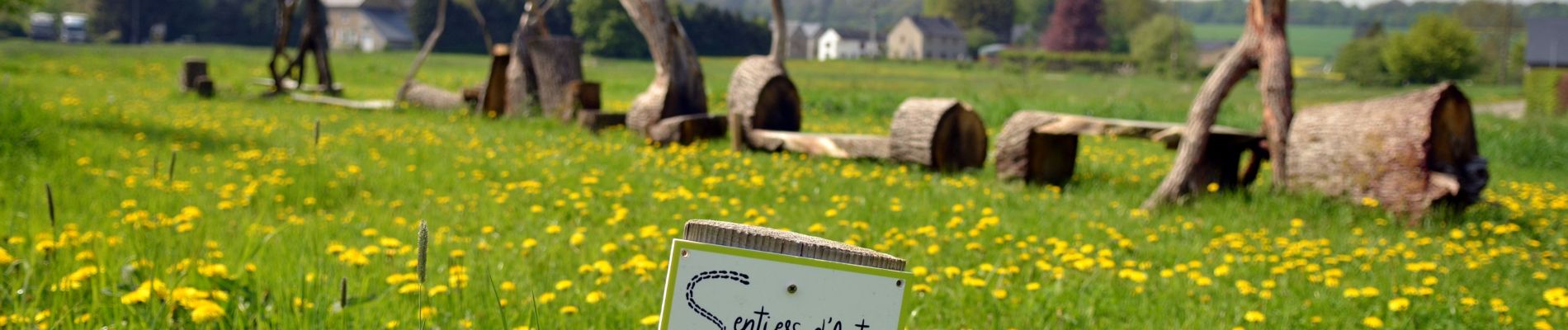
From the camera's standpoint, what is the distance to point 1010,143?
8.16m

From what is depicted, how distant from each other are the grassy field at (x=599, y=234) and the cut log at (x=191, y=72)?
508 cm

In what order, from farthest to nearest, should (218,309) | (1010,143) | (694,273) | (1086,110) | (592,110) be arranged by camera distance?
(1086,110), (592,110), (1010,143), (218,309), (694,273)

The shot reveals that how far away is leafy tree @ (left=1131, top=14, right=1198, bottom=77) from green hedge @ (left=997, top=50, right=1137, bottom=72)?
2861 millimetres

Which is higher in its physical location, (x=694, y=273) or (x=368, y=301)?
(x=694, y=273)

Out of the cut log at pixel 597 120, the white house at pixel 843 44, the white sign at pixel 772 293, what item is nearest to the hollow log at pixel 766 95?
the cut log at pixel 597 120

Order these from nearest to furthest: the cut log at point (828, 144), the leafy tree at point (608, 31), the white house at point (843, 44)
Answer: the cut log at point (828, 144) < the leafy tree at point (608, 31) < the white house at point (843, 44)

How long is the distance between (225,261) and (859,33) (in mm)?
69912

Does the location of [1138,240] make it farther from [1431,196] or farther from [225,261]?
[225,261]

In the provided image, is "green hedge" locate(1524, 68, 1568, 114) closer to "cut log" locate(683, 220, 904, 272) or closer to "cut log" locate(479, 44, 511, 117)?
"cut log" locate(479, 44, 511, 117)

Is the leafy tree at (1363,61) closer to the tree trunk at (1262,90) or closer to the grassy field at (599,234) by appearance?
the grassy field at (599,234)

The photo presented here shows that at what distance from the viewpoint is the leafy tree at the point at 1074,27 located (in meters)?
63.9

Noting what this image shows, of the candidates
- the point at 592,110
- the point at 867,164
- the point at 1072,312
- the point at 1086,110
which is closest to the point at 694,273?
the point at 1072,312

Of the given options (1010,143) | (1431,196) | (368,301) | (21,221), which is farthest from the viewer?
(1010,143)

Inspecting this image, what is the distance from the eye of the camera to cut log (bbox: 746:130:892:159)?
29.5 feet
